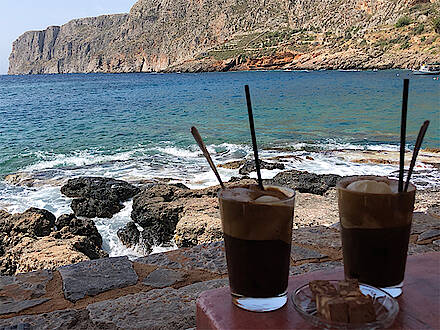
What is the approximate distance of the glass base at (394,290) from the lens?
977 millimetres

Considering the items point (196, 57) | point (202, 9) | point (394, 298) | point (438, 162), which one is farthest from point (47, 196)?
point (202, 9)

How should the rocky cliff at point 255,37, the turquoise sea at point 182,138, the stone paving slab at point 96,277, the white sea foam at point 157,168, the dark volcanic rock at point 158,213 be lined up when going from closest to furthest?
the stone paving slab at point 96,277, the dark volcanic rock at point 158,213, the white sea foam at point 157,168, the turquoise sea at point 182,138, the rocky cliff at point 255,37

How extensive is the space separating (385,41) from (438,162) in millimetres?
53636

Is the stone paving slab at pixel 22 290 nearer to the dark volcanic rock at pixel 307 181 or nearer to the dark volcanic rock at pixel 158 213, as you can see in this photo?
the dark volcanic rock at pixel 158 213

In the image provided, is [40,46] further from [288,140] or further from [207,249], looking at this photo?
[207,249]

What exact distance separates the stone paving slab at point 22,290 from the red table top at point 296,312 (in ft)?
4.22

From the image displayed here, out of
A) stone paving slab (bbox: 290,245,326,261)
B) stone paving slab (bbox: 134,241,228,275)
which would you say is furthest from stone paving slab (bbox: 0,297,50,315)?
stone paving slab (bbox: 290,245,326,261)

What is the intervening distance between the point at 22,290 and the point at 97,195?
548cm

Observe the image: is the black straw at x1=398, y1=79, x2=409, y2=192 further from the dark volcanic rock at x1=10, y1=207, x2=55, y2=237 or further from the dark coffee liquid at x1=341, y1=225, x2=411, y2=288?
the dark volcanic rock at x1=10, y1=207, x2=55, y2=237

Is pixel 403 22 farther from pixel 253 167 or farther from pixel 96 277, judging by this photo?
pixel 96 277

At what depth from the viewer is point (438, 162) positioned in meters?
9.30

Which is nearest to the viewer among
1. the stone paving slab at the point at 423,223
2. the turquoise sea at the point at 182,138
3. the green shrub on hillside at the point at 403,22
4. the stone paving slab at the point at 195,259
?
the stone paving slab at the point at 195,259

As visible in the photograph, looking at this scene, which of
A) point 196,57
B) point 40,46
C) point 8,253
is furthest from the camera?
point 40,46

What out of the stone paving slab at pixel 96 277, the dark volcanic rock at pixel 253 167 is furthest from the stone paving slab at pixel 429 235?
the dark volcanic rock at pixel 253 167
